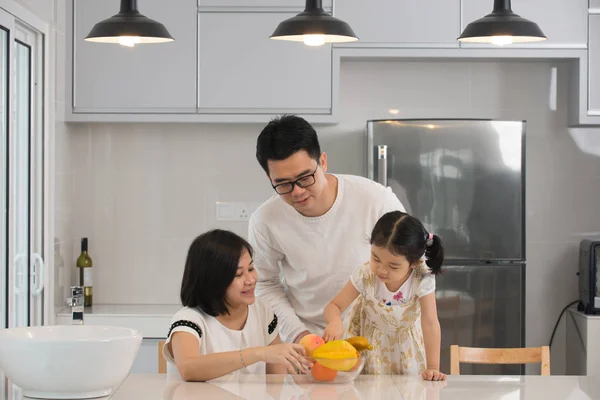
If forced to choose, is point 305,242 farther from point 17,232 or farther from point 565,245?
point 565,245

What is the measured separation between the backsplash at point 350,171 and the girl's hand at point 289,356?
2243mm

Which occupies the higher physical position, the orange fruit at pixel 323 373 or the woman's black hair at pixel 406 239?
the woman's black hair at pixel 406 239

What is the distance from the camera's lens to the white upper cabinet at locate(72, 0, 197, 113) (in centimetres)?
379

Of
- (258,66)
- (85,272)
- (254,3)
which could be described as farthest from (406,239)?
(85,272)

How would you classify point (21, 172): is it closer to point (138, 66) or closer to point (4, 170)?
point (4, 170)

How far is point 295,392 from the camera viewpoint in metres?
1.74

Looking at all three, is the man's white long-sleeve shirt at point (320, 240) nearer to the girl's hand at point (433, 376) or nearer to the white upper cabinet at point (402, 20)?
the girl's hand at point (433, 376)

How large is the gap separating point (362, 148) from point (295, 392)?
2.46 metres

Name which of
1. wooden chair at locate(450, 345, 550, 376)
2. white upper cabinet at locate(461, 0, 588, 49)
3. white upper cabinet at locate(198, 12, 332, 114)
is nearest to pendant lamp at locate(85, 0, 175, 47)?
wooden chair at locate(450, 345, 550, 376)

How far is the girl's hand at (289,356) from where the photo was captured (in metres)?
1.84

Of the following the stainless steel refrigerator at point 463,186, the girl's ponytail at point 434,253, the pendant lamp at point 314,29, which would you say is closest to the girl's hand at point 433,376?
the girl's ponytail at point 434,253

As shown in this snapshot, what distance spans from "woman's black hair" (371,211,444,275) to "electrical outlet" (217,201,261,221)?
6.19ft

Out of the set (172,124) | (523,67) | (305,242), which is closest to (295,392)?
(305,242)

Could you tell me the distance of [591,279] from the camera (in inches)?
147
